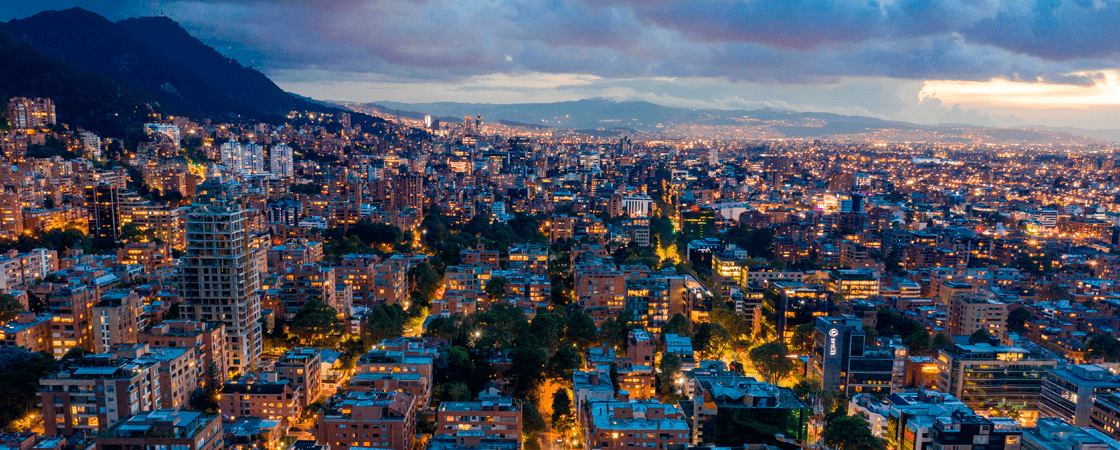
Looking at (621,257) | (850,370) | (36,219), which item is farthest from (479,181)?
(850,370)

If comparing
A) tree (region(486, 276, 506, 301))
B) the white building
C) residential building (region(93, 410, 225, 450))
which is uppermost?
the white building

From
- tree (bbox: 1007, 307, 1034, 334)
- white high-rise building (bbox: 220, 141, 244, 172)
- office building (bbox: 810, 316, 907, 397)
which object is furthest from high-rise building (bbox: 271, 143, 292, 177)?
tree (bbox: 1007, 307, 1034, 334)

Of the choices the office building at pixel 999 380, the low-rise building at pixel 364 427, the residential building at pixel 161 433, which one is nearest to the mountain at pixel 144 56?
the residential building at pixel 161 433

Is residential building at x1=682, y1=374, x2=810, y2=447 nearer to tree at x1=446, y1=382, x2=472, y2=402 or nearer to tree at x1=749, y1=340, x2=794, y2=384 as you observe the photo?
tree at x1=749, y1=340, x2=794, y2=384

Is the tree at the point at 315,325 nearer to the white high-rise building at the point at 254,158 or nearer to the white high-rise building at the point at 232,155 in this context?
the white high-rise building at the point at 232,155

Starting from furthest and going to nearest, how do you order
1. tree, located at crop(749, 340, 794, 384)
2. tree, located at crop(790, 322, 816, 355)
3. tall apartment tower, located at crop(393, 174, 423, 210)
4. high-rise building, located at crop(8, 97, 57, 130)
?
tall apartment tower, located at crop(393, 174, 423, 210) < high-rise building, located at crop(8, 97, 57, 130) < tree, located at crop(790, 322, 816, 355) < tree, located at crop(749, 340, 794, 384)

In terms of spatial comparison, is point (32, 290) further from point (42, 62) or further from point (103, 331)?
point (42, 62)

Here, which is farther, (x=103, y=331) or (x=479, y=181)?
(x=479, y=181)

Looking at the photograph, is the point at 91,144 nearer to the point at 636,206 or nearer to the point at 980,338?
the point at 636,206
